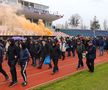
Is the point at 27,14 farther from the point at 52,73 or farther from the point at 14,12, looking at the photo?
the point at 52,73

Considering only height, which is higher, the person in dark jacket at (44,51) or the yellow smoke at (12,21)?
the yellow smoke at (12,21)

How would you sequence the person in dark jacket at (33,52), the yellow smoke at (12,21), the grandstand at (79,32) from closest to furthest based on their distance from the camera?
the person in dark jacket at (33,52), the yellow smoke at (12,21), the grandstand at (79,32)

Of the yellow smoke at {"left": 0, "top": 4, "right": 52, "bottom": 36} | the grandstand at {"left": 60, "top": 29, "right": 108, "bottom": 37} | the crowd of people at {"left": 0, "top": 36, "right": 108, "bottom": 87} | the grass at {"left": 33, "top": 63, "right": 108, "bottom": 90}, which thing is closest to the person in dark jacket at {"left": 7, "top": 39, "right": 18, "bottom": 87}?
the crowd of people at {"left": 0, "top": 36, "right": 108, "bottom": 87}

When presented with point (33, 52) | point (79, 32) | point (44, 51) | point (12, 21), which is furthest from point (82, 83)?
point (79, 32)

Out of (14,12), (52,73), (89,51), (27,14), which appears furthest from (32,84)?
(27,14)

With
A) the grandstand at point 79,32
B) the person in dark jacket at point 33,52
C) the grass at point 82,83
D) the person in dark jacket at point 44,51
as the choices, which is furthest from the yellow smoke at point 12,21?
the grass at point 82,83

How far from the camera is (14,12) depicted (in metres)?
50.9

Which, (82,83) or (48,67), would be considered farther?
(48,67)

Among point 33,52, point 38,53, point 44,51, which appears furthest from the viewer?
point 33,52

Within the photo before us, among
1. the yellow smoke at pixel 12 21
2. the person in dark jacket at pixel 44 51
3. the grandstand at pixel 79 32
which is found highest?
the yellow smoke at pixel 12 21

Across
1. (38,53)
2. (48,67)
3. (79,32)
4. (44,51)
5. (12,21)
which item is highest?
(12,21)

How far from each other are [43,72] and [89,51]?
286 centimetres

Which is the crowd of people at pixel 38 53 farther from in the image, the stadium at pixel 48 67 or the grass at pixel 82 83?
the grass at pixel 82 83

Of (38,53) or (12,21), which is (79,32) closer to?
(12,21)
